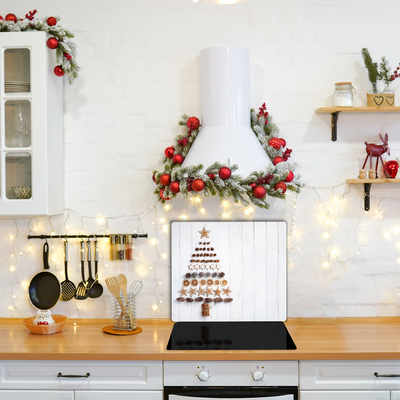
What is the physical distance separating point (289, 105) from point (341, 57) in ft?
1.20

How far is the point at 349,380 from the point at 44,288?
1.57 metres

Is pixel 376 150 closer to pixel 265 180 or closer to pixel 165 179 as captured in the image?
pixel 265 180

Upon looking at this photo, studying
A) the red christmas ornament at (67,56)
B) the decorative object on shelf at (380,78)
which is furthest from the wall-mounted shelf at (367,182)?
the red christmas ornament at (67,56)

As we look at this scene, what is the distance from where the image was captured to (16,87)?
7.06ft

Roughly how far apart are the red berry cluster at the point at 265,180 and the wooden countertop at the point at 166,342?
0.73 metres

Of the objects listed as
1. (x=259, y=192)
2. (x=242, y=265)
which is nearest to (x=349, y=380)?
(x=242, y=265)

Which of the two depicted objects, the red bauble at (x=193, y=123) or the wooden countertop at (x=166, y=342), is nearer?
the wooden countertop at (x=166, y=342)

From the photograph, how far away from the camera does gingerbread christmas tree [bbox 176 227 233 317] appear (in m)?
2.39

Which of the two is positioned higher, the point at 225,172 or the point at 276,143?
the point at 276,143

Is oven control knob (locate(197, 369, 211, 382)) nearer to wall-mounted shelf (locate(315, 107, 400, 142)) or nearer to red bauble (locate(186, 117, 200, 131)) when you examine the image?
red bauble (locate(186, 117, 200, 131))

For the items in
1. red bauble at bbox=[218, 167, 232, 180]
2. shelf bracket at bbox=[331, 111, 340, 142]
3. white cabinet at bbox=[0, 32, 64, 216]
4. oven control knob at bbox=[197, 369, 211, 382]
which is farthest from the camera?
shelf bracket at bbox=[331, 111, 340, 142]

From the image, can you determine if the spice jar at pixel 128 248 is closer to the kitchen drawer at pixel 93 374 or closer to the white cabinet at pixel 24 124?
the white cabinet at pixel 24 124

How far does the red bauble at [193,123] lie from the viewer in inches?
90.7

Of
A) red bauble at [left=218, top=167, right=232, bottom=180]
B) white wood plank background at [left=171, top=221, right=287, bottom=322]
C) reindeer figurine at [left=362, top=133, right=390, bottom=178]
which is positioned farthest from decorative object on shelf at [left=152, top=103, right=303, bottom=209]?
reindeer figurine at [left=362, top=133, right=390, bottom=178]
